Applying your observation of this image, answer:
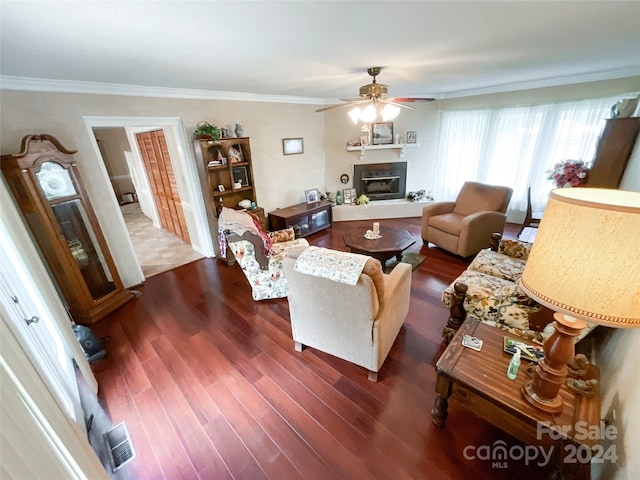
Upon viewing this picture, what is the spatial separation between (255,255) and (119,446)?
1.69m

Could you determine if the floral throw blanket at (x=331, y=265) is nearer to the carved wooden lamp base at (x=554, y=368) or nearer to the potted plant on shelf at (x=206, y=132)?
the carved wooden lamp base at (x=554, y=368)

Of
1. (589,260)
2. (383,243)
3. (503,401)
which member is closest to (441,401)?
(503,401)

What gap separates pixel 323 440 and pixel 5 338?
1.59 m

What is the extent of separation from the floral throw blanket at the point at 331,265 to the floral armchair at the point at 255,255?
1.09 meters

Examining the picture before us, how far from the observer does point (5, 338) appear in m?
0.84

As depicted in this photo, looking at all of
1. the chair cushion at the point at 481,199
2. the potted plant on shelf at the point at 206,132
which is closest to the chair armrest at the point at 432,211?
the chair cushion at the point at 481,199

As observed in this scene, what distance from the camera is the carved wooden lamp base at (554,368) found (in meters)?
1.01

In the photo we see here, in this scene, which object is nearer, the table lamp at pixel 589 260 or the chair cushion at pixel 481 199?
the table lamp at pixel 589 260

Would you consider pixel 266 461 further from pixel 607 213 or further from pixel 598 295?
pixel 607 213

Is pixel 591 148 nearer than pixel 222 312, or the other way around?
pixel 222 312

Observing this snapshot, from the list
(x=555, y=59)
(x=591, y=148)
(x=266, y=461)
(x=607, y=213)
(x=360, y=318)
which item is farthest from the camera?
(x=591, y=148)

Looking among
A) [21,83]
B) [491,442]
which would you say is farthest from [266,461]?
[21,83]

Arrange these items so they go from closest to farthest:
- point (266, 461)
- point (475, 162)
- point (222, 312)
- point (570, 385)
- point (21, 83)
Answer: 1. point (570, 385)
2. point (266, 461)
3. point (21, 83)
4. point (222, 312)
5. point (475, 162)

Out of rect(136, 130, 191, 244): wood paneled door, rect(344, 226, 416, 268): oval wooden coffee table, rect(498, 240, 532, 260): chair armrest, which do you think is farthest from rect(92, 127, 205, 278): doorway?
rect(498, 240, 532, 260): chair armrest
